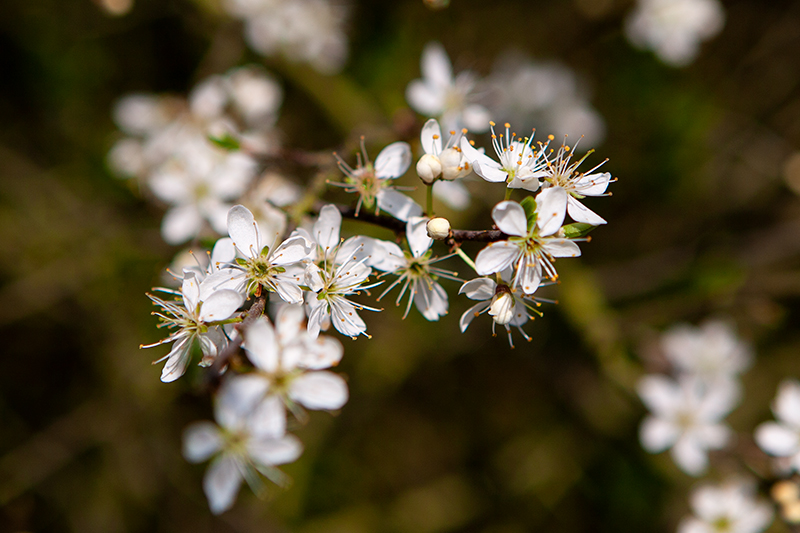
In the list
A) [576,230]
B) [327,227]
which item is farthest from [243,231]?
[576,230]

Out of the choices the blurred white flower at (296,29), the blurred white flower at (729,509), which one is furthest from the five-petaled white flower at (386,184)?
the blurred white flower at (729,509)

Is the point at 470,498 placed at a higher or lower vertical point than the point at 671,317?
lower

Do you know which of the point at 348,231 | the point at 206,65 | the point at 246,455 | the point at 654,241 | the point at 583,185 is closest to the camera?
the point at 583,185

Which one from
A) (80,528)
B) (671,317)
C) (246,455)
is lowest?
(80,528)

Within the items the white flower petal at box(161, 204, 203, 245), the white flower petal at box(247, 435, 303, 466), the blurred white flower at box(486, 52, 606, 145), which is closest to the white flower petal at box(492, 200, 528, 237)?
the white flower petal at box(247, 435, 303, 466)

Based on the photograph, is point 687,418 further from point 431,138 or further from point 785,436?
point 431,138

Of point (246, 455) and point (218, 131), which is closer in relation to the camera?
point (246, 455)

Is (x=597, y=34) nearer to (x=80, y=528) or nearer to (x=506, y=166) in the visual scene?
(x=506, y=166)

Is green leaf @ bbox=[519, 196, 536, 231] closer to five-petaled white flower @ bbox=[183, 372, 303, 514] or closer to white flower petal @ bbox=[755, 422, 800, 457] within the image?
five-petaled white flower @ bbox=[183, 372, 303, 514]

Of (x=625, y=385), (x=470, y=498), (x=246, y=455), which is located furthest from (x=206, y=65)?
(x=470, y=498)
